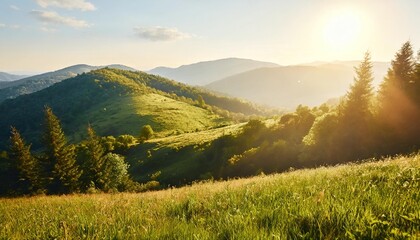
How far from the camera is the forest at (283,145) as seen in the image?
52312 millimetres

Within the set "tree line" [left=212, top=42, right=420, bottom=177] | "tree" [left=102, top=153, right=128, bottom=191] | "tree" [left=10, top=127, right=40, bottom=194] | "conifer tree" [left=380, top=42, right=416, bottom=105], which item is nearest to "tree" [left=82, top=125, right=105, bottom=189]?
"tree" [left=102, top=153, right=128, bottom=191]

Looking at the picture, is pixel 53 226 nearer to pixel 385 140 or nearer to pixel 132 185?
pixel 385 140

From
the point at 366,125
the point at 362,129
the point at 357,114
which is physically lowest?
the point at 362,129

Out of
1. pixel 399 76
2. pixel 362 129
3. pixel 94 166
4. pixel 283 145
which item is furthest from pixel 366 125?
pixel 94 166

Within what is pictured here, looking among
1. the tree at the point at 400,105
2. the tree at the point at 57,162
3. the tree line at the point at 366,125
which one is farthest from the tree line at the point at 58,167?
the tree at the point at 400,105

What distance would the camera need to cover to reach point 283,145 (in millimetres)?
65625

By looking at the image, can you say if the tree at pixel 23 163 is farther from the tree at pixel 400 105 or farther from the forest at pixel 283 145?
the tree at pixel 400 105

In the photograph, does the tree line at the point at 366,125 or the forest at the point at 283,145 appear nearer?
the tree line at the point at 366,125

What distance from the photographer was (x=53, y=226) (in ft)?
15.2

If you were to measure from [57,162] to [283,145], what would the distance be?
4856cm

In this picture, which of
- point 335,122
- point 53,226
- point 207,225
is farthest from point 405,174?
point 335,122

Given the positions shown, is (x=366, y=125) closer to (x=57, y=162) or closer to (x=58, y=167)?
(x=58, y=167)

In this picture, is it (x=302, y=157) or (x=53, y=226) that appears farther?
(x=302, y=157)

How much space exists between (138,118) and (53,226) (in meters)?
189
